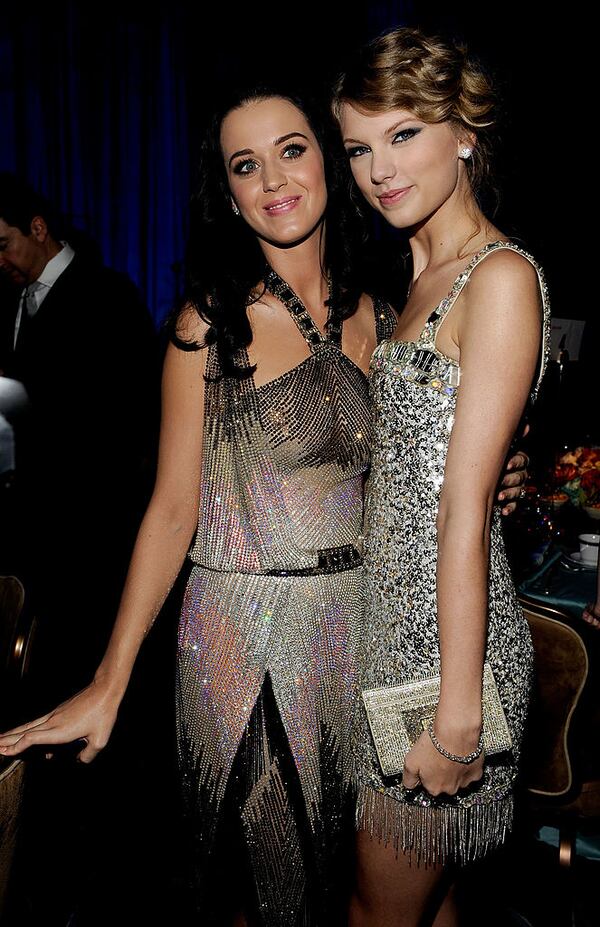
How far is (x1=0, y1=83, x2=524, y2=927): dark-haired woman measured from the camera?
151 centimetres

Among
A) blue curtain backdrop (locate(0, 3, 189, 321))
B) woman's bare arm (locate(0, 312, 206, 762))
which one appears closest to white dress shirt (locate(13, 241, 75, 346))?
blue curtain backdrop (locate(0, 3, 189, 321))

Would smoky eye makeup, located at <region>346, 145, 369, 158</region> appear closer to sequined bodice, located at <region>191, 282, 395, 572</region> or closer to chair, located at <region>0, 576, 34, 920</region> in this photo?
sequined bodice, located at <region>191, 282, 395, 572</region>

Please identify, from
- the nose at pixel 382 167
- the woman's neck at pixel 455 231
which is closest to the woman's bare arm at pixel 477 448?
the woman's neck at pixel 455 231

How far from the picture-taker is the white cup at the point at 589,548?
9.04ft

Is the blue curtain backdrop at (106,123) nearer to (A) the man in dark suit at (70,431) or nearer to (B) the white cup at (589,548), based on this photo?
(A) the man in dark suit at (70,431)

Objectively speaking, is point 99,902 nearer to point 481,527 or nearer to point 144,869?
point 144,869

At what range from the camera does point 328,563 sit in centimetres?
152

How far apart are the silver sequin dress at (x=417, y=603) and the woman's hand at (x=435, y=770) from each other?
0.20ft

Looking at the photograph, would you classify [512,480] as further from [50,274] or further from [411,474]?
[50,274]

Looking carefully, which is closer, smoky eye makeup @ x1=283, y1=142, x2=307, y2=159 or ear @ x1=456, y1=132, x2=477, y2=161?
ear @ x1=456, y1=132, x2=477, y2=161

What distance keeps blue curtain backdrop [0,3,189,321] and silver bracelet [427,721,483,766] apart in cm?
428

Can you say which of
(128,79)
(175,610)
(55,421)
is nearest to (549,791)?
(175,610)

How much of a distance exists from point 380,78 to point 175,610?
10.2ft

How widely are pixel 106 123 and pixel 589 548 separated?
155 inches
